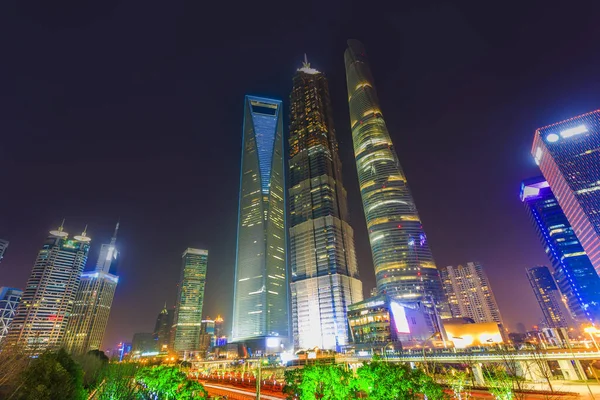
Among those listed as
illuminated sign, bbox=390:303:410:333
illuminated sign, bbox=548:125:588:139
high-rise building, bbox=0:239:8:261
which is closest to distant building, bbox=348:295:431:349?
illuminated sign, bbox=390:303:410:333

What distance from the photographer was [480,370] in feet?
171

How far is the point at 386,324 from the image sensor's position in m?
125

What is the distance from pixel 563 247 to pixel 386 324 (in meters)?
128

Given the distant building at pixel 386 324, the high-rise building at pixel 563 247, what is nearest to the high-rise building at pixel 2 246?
the distant building at pixel 386 324

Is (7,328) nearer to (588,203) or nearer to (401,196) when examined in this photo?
(401,196)

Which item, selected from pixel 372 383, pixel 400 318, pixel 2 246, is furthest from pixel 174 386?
pixel 2 246

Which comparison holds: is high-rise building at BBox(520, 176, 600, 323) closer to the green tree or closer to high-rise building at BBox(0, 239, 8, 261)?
the green tree

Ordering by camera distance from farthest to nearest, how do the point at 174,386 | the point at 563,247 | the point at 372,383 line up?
the point at 563,247
the point at 174,386
the point at 372,383

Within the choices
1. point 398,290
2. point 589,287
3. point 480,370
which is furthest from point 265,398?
point 589,287

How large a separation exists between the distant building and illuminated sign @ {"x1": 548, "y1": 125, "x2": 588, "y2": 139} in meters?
111

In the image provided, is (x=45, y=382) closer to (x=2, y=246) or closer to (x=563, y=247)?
(x=563, y=247)

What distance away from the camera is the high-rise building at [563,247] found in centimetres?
15938

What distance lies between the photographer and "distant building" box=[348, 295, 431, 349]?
123375mm

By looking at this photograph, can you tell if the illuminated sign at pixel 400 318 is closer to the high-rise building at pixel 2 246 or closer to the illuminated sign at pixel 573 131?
the illuminated sign at pixel 573 131
